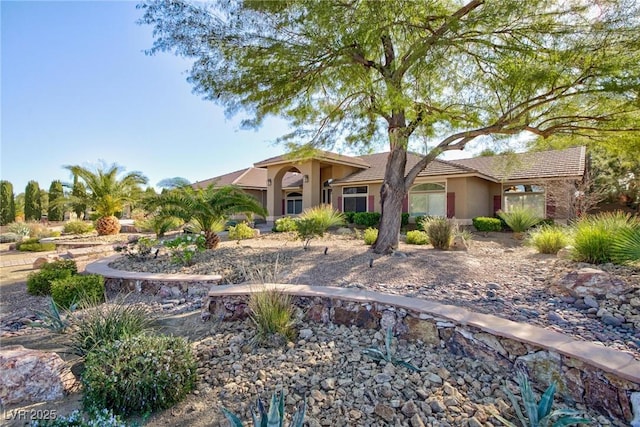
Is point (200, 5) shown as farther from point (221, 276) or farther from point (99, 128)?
point (99, 128)

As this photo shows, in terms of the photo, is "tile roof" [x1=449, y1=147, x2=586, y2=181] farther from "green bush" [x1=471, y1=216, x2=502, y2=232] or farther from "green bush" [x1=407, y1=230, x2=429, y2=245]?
"green bush" [x1=407, y1=230, x2=429, y2=245]

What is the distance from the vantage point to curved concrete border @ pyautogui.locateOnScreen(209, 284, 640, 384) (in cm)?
260

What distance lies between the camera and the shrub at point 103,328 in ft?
11.2

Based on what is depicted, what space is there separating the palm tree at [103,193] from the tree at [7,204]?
44.5ft

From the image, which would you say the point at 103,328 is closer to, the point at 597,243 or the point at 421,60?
the point at 421,60

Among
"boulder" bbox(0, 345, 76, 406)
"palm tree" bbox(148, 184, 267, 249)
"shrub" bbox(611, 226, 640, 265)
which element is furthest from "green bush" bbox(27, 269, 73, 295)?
"shrub" bbox(611, 226, 640, 265)

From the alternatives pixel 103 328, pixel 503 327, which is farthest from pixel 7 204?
pixel 503 327

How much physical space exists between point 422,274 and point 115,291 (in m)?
6.21

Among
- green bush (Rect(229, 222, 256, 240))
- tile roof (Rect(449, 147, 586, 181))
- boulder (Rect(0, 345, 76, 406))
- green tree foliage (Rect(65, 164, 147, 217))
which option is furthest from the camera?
green tree foliage (Rect(65, 164, 147, 217))

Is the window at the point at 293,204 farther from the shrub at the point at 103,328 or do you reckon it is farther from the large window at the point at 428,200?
the shrub at the point at 103,328

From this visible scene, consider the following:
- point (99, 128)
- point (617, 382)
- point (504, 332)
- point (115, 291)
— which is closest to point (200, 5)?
point (115, 291)

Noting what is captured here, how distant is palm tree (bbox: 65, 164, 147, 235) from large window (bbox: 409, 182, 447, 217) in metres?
16.3

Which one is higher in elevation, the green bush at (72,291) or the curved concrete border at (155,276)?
the curved concrete border at (155,276)

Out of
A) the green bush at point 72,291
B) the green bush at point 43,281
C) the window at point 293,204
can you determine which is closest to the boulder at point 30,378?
the green bush at point 72,291
